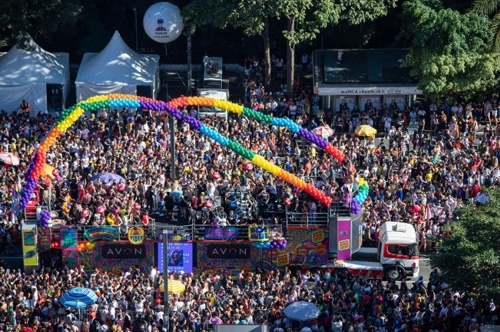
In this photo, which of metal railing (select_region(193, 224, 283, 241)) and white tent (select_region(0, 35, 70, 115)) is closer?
metal railing (select_region(193, 224, 283, 241))

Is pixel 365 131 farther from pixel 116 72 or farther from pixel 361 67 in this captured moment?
pixel 116 72

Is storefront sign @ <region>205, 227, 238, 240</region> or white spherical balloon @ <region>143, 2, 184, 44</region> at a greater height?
white spherical balloon @ <region>143, 2, 184, 44</region>

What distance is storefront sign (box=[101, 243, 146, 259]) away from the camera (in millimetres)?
46719

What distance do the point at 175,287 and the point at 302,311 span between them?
4.93 meters

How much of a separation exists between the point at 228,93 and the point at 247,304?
65.3 ft

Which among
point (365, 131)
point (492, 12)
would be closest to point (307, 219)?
point (365, 131)

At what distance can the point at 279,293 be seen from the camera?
42.6 m

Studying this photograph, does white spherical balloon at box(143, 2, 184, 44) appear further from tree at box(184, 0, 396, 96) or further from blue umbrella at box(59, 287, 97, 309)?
blue umbrella at box(59, 287, 97, 309)

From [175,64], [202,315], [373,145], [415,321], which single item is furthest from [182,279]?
[175,64]

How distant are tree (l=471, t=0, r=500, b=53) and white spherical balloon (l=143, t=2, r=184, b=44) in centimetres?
1346

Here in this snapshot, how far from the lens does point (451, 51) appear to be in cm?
5475

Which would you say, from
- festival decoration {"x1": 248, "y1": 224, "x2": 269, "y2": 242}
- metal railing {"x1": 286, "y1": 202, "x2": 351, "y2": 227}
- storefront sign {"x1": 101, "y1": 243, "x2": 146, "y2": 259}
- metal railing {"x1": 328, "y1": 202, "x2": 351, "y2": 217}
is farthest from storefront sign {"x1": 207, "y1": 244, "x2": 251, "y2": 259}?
metal railing {"x1": 328, "y1": 202, "x2": 351, "y2": 217}

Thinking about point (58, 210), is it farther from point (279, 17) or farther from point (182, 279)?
point (279, 17)

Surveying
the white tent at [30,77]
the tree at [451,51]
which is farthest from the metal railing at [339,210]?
the white tent at [30,77]
